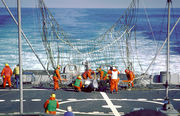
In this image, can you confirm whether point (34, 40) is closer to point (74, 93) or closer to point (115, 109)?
point (74, 93)

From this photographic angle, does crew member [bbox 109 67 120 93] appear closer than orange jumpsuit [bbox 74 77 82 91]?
Yes

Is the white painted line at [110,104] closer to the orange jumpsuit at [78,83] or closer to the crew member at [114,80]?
the crew member at [114,80]

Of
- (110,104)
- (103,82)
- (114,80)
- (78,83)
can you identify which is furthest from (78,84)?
(110,104)

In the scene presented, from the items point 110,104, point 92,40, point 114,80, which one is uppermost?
point 92,40

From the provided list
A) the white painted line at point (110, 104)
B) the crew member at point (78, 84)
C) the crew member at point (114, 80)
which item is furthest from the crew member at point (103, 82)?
the crew member at point (78, 84)

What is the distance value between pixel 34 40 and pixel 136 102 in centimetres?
5403

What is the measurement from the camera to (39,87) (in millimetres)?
21172

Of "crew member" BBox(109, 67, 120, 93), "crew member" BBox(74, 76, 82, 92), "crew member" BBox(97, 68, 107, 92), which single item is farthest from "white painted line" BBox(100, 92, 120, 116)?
"crew member" BBox(74, 76, 82, 92)

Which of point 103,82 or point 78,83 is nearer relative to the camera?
point 78,83

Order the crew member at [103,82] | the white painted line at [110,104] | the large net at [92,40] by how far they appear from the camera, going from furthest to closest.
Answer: the large net at [92,40]
the crew member at [103,82]
the white painted line at [110,104]

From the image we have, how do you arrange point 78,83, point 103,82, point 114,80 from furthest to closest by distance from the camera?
point 103,82 < point 78,83 < point 114,80

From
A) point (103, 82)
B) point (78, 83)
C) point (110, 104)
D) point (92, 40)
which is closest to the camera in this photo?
point (110, 104)

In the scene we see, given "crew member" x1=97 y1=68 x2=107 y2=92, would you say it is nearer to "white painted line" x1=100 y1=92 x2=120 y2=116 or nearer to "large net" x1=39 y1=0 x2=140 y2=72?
"white painted line" x1=100 y1=92 x2=120 y2=116

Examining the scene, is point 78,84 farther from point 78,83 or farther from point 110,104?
point 110,104
